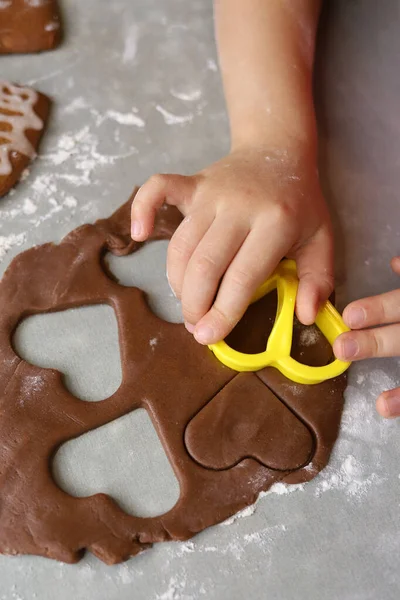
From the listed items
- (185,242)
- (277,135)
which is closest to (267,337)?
(185,242)

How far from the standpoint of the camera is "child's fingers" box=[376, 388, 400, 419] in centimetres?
82

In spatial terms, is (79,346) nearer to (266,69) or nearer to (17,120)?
(17,120)

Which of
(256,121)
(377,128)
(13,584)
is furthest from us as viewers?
(377,128)

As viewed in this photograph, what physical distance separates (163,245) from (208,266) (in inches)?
7.5

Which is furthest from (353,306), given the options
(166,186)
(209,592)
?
(209,592)

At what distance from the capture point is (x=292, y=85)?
3.21 feet

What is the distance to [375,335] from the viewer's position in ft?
2.70

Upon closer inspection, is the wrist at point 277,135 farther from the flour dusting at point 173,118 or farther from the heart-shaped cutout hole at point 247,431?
the heart-shaped cutout hole at point 247,431

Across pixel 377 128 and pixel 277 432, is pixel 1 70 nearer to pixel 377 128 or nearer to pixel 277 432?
pixel 377 128

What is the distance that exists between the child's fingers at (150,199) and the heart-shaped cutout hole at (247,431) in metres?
0.24

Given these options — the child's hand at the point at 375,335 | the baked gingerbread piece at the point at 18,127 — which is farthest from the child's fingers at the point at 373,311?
the baked gingerbread piece at the point at 18,127

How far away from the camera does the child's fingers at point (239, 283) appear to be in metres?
0.78

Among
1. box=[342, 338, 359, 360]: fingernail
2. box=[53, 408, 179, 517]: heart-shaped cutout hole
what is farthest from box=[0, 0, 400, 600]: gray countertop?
box=[342, 338, 359, 360]: fingernail

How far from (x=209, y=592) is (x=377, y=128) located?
32.0 inches
